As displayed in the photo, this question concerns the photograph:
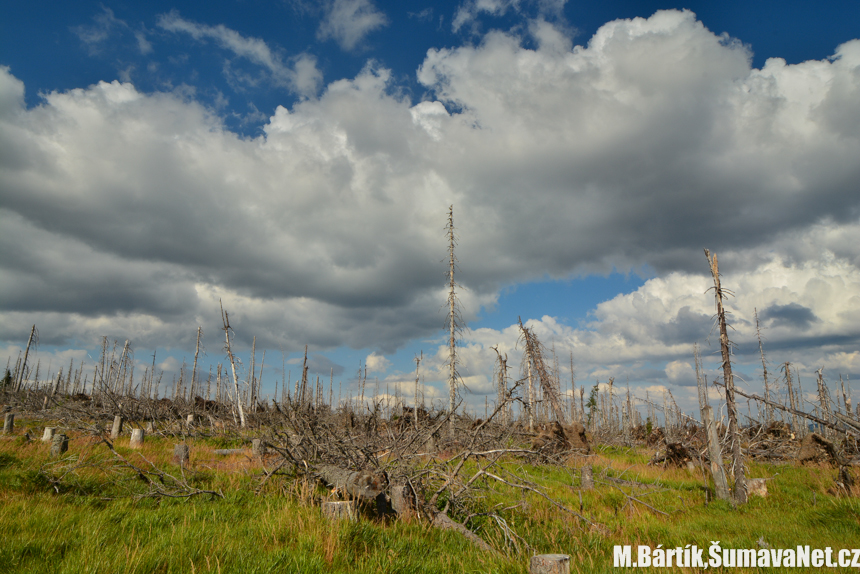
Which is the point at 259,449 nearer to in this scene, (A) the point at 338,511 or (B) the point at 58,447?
(B) the point at 58,447

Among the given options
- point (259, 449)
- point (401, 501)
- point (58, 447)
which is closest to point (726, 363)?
point (401, 501)

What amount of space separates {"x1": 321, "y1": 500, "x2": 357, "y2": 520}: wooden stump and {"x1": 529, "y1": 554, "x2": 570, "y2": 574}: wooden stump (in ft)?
8.59

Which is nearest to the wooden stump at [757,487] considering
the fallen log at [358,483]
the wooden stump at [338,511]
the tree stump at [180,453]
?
the fallen log at [358,483]

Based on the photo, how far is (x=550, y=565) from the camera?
3938mm

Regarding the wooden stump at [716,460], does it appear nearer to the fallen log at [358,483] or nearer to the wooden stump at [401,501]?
the wooden stump at [401,501]

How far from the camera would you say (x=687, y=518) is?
28.2 ft

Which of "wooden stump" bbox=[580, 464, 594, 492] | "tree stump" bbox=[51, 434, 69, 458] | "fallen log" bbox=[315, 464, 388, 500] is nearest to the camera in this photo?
"fallen log" bbox=[315, 464, 388, 500]

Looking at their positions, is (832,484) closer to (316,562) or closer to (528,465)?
(528,465)

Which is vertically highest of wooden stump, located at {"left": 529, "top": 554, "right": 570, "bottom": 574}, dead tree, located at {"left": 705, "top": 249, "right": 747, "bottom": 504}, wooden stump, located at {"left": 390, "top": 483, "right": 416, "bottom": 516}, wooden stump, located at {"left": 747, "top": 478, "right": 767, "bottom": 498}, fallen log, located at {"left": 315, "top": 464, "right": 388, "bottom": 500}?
dead tree, located at {"left": 705, "top": 249, "right": 747, "bottom": 504}

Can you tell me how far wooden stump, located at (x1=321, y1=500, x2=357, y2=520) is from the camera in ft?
18.4

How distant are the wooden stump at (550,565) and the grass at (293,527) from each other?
565 millimetres

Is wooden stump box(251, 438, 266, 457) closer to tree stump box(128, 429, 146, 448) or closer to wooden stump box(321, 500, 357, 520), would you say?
tree stump box(128, 429, 146, 448)

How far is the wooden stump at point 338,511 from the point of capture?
18.4 ft

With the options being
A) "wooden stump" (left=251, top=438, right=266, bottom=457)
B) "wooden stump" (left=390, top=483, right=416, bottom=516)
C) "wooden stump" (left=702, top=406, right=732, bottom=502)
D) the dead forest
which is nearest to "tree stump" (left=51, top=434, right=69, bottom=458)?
the dead forest
